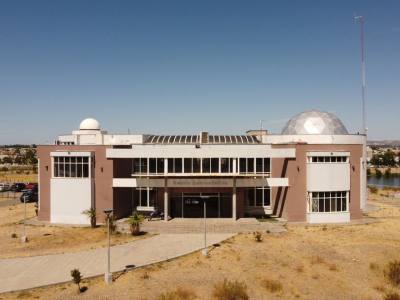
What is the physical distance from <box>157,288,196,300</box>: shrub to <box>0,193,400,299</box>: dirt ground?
0.20 metres

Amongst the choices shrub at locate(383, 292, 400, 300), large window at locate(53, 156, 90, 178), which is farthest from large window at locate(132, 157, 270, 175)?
shrub at locate(383, 292, 400, 300)

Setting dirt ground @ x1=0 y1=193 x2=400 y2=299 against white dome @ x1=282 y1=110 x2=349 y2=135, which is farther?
white dome @ x1=282 y1=110 x2=349 y2=135

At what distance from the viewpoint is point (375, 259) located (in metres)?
28.8

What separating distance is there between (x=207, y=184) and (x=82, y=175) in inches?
566

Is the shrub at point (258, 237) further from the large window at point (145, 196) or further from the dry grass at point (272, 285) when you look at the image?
the large window at point (145, 196)

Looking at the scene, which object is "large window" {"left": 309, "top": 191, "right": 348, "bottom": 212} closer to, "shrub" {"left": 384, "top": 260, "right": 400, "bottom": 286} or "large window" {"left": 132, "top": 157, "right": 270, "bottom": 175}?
"large window" {"left": 132, "top": 157, "right": 270, "bottom": 175}

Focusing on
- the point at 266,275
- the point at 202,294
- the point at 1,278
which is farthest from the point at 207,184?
the point at 1,278

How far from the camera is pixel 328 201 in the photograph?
4200 centimetres

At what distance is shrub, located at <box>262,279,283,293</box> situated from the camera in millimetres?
22969

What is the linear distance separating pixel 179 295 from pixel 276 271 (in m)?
7.99

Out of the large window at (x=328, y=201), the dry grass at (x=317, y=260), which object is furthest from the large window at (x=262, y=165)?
the dry grass at (x=317, y=260)

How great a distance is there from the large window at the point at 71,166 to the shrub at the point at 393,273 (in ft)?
103

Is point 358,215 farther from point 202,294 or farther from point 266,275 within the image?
point 202,294

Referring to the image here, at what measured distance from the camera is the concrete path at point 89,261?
2441cm
